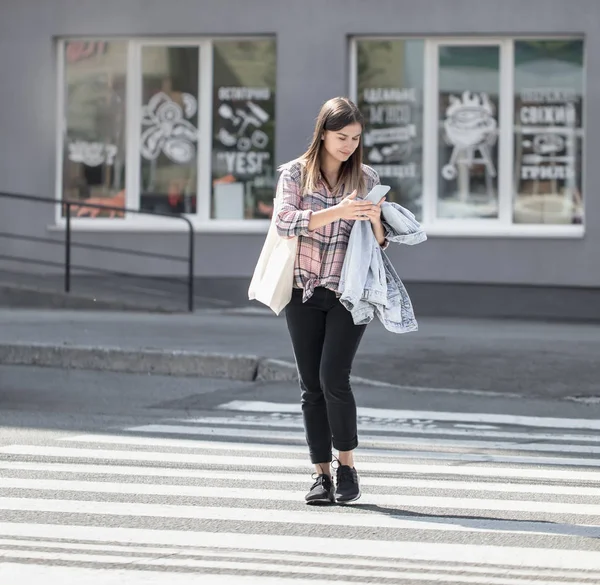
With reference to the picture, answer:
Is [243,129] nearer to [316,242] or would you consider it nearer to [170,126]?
[170,126]

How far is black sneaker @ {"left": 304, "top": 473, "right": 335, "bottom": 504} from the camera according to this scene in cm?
660

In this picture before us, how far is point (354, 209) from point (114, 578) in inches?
78.5

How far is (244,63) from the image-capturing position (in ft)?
59.0

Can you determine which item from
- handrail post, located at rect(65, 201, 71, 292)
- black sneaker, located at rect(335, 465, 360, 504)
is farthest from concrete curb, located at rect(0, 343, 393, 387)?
black sneaker, located at rect(335, 465, 360, 504)

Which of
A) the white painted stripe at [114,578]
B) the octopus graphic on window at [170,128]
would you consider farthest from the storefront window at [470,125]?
the white painted stripe at [114,578]

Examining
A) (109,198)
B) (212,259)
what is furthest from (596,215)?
(109,198)

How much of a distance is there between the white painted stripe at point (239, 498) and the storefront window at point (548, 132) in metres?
11.1

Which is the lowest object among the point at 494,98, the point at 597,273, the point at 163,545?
the point at 163,545

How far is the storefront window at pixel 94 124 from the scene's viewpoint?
60.1 ft

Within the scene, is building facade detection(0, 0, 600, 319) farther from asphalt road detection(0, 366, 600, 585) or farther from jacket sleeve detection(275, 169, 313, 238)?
jacket sleeve detection(275, 169, 313, 238)

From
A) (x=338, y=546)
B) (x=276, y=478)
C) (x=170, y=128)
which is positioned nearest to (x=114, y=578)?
(x=338, y=546)

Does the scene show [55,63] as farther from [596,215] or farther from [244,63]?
[596,215]

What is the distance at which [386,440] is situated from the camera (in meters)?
8.91

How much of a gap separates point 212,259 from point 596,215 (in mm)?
4695
